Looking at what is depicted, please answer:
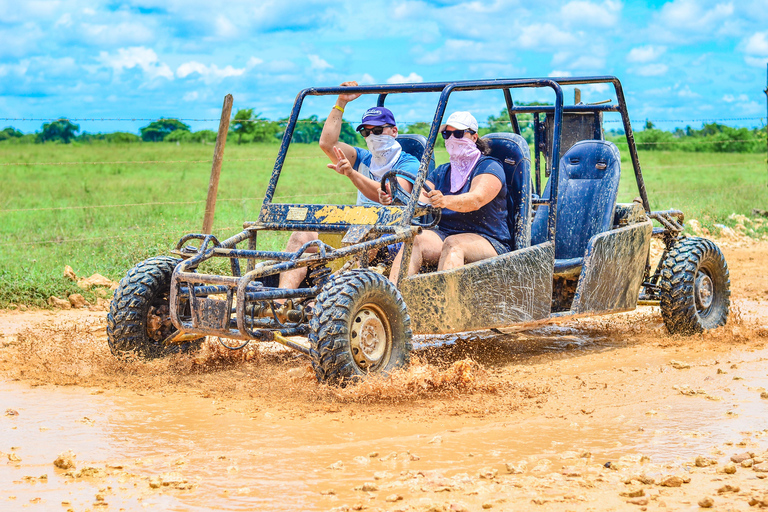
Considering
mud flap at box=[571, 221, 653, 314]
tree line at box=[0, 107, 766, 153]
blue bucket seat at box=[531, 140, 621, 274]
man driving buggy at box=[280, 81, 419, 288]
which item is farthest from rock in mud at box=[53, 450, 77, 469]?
tree line at box=[0, 107, 766, 153]

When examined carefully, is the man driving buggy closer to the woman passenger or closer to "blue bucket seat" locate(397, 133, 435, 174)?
the woman passenger

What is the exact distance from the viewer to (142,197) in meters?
19.2

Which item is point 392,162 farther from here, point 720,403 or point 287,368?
point 720,403

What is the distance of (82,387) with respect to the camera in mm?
5664

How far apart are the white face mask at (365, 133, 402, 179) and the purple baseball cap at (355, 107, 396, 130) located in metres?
0.09

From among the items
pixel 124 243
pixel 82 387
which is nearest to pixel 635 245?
pixel 82 387

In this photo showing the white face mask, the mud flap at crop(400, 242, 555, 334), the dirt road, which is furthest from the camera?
the white face mask

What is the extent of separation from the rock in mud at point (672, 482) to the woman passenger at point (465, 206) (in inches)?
89.1

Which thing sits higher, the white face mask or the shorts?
the white face mask

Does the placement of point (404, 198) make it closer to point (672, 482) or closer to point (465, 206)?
point (465, 206)

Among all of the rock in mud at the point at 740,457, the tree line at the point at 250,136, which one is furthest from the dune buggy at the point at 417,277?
the tree line at the point at 250,136

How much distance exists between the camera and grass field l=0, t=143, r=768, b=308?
1016 centimetres

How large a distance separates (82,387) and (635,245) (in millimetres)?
4195

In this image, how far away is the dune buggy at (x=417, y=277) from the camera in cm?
512
